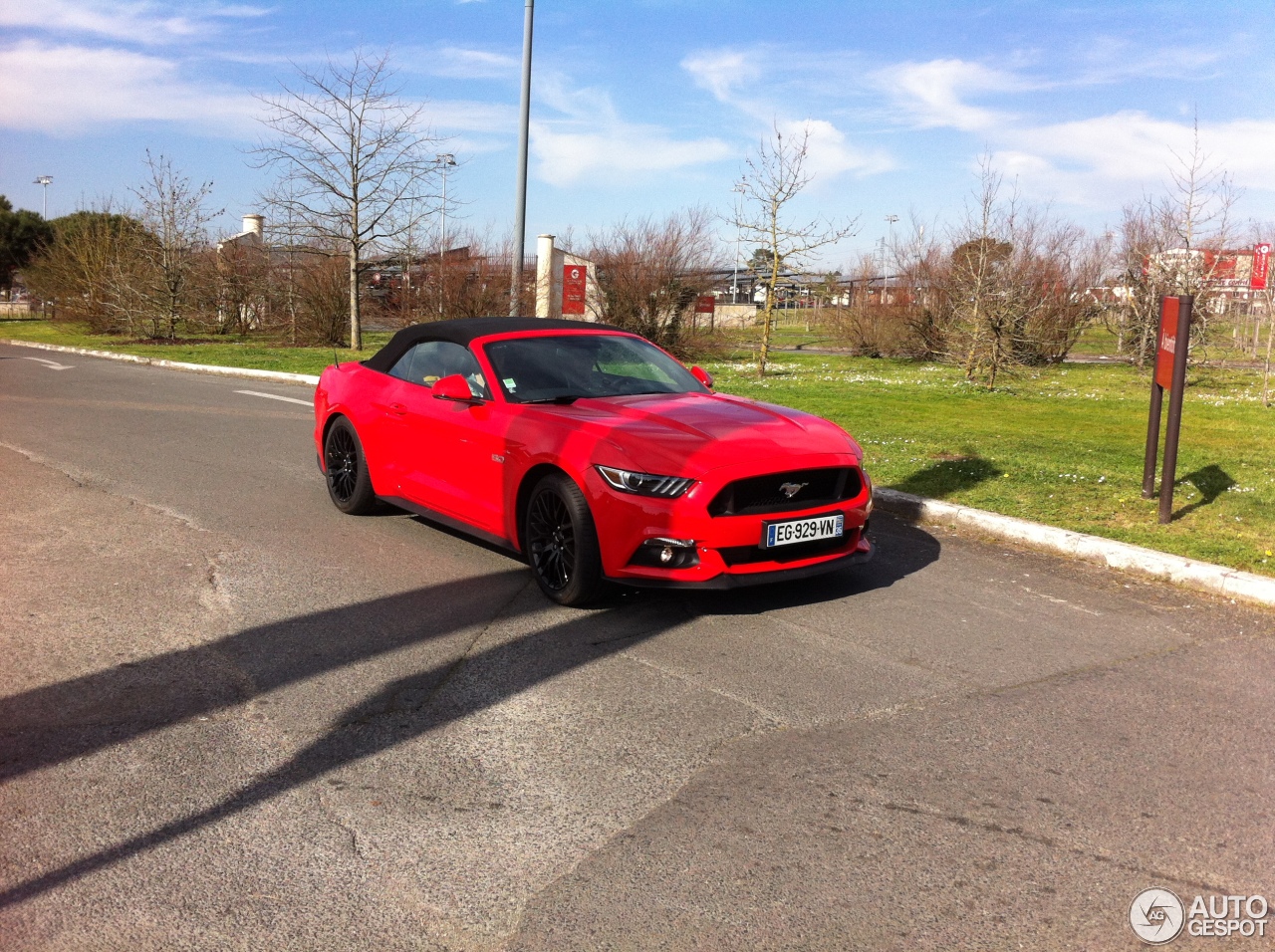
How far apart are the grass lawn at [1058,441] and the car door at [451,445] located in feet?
12.7

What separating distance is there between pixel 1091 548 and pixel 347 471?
5.12 metres

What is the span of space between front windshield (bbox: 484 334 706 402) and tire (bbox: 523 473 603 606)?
77 centimetres

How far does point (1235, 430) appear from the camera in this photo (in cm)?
1369

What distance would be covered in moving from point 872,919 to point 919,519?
5.72 meters

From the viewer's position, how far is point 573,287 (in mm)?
23750

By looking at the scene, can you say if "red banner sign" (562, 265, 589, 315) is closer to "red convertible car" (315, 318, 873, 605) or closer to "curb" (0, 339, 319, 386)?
"curb" (0, 339, 319, 386)

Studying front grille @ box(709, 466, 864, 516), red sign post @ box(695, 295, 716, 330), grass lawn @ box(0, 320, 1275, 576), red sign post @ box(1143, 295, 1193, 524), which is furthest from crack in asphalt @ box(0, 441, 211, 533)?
red sign post @ box(695, 295, 716, 330)

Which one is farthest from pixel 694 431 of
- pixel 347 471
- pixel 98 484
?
pixel 98 484

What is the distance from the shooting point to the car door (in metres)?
6.54

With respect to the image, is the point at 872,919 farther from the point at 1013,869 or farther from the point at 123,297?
the point at 123,297

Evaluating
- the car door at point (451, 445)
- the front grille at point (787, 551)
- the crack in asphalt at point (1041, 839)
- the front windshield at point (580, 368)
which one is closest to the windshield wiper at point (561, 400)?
the front windshield at point (580, 368)

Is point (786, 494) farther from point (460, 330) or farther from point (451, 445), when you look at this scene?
point (460, 330)

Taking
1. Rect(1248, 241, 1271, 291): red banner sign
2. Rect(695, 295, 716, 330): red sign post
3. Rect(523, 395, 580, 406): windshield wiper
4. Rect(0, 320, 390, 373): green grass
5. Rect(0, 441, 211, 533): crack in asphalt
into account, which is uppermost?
Rect(1248, 241, 1271, 291): red banner sign

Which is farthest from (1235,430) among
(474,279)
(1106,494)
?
(474,279)
